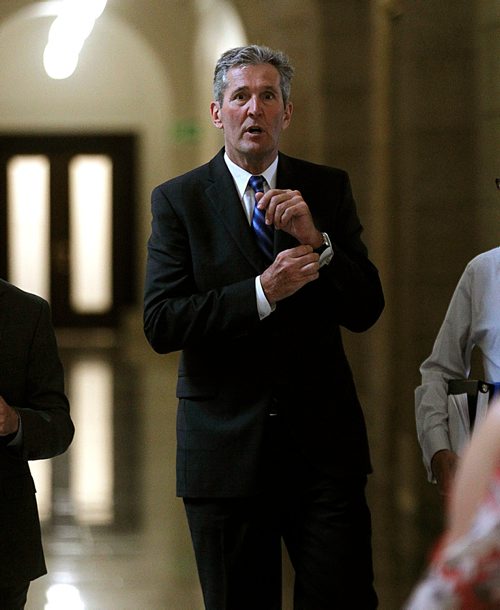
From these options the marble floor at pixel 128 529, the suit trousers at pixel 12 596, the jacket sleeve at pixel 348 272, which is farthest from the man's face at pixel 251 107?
the marble floor at pixel 128 529

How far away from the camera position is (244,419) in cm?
340

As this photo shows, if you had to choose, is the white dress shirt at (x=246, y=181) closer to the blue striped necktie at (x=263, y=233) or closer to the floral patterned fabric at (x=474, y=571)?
the blue striped necktie at (x=263, y=233)

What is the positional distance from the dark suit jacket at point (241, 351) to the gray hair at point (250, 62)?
9.3 inches

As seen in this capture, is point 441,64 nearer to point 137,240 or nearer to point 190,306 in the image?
point 190,306

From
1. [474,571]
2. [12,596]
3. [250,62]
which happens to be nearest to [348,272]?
[250,62]

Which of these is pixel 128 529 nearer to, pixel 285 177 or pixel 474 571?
pixel 285 177

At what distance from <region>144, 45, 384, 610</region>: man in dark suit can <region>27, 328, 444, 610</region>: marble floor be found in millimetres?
Result: 1852

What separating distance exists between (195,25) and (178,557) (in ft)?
52.2

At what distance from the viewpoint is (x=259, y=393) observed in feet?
11.2

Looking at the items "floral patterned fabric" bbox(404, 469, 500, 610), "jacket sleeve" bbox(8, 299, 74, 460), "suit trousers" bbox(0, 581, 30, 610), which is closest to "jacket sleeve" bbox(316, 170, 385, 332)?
"jacket sleeve" bbox(8, 299, 74, 460)

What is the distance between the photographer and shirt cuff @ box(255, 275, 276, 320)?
10.8 feet

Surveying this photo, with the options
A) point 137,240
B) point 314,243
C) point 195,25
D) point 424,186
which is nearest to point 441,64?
point 424,186

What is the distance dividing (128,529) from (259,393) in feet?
12.8

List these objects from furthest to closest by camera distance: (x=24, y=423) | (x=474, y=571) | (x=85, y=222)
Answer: (x=85, y=222) < (x=24, y=423) < (x=474, y=571)
